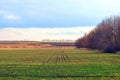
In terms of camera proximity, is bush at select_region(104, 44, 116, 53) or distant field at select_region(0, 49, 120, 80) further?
bush at select_region(104, 44, 116, 53)

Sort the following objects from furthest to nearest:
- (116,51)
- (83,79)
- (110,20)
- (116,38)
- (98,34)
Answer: (98,34) → (110,20) → (116,38) → (116,51) → (83,79)

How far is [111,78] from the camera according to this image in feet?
86.4

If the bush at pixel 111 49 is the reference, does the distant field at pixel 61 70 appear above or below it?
below

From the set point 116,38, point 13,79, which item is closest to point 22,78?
point 13,79

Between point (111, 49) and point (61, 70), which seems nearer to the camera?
point (61, 70)

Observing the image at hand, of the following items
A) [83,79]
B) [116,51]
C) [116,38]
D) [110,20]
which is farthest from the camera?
[110,20]

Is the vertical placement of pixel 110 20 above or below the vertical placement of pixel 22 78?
above

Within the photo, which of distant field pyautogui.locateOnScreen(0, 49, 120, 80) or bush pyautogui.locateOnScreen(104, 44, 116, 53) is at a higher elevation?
bush pyautogui.locateOnScreen(104, 44, 116, 53)

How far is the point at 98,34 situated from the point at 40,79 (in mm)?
118216

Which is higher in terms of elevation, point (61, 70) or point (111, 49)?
point (111, 49)

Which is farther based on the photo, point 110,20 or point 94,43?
point 94,43

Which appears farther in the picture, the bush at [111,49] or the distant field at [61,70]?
the bush at [111,49]

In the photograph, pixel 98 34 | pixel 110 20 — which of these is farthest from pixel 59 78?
pixel 98 34

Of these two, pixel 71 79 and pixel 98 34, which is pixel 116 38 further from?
pixel 71 79
